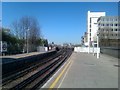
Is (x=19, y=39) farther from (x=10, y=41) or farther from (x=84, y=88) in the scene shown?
(x=84, y=88)

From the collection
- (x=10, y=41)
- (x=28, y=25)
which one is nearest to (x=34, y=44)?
(x=28, y=25)

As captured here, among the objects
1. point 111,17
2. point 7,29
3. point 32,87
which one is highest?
point 111,17

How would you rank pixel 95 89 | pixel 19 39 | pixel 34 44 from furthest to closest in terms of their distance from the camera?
pixel 34 44 → pixel 19 39 → pixel 95 89

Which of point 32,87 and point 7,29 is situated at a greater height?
point 7,29

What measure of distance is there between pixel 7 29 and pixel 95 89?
71.8m

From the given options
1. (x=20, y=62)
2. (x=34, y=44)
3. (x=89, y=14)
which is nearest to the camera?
(x=20, y=62)

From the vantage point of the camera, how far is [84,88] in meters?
13.5

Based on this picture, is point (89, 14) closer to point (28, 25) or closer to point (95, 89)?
point (28, 25)

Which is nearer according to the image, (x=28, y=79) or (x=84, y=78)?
(x=28, y=79)

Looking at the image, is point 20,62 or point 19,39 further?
point 19,39

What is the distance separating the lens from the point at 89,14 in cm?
17225

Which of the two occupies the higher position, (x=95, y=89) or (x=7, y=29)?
(x=7, y=29)

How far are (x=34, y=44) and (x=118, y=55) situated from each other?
52047mm

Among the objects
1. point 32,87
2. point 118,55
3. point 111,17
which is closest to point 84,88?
point 32,87
